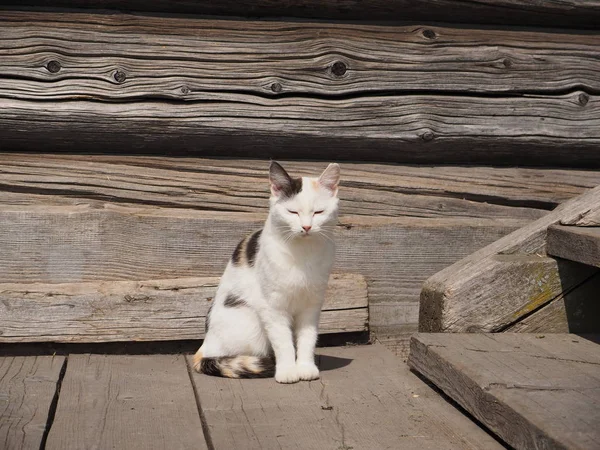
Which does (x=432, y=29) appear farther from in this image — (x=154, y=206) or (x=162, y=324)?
(x=162, y=324)

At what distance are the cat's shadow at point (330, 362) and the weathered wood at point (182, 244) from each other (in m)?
0.43

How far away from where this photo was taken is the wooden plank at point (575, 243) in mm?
3045

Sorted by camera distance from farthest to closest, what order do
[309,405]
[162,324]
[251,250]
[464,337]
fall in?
[162,324] → [251,250] → [464,337] → [309,405]

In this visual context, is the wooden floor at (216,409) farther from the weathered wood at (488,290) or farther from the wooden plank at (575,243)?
the wooden plank at (575,243)

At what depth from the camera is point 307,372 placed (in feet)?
10.5

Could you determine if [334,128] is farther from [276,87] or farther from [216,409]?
[216,409]

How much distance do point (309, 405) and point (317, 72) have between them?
1647 mm

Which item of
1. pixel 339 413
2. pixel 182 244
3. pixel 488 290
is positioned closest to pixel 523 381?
pixel 339 413

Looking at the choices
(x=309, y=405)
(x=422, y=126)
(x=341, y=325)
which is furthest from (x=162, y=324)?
(x=422, y=126)

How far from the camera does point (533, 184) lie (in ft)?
13.7

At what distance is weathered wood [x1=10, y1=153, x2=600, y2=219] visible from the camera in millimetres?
3818

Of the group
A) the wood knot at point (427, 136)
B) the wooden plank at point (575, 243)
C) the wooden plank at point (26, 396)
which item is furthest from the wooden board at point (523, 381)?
the wooden plank at point (26, 396)

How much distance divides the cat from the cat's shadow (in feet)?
0.41

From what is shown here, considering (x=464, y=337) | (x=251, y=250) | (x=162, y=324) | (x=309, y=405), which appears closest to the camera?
(x=309, y=405)
